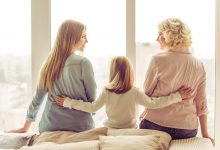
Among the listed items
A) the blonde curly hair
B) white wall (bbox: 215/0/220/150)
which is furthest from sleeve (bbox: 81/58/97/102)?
white wall (bbox: 215/0/220/150)

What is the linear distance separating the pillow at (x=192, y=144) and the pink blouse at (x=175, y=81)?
11 cm

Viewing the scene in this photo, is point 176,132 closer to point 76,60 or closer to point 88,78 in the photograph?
point 88,78

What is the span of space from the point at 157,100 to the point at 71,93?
540 millimetres

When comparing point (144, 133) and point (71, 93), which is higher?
point (71, 93)

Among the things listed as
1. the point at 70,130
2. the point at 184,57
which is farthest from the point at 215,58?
the point at 70,130

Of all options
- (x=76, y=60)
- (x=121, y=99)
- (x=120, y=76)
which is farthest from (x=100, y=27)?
(x=121, y=99)

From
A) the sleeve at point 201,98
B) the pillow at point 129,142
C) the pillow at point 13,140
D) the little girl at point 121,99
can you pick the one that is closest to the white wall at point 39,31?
the little girl at point 121,99

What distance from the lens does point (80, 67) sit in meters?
2.37

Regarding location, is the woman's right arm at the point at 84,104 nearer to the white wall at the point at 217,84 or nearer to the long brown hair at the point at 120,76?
the long brown hair at the point at 120,76

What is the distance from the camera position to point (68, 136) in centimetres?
221

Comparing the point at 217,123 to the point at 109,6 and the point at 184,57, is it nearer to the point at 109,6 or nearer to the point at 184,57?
the point at 184,57

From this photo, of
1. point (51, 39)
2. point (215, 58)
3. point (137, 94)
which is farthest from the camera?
point (51, 39)

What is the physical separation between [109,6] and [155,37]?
1.28ft

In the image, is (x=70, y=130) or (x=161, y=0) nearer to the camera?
(x=70, y=130)
